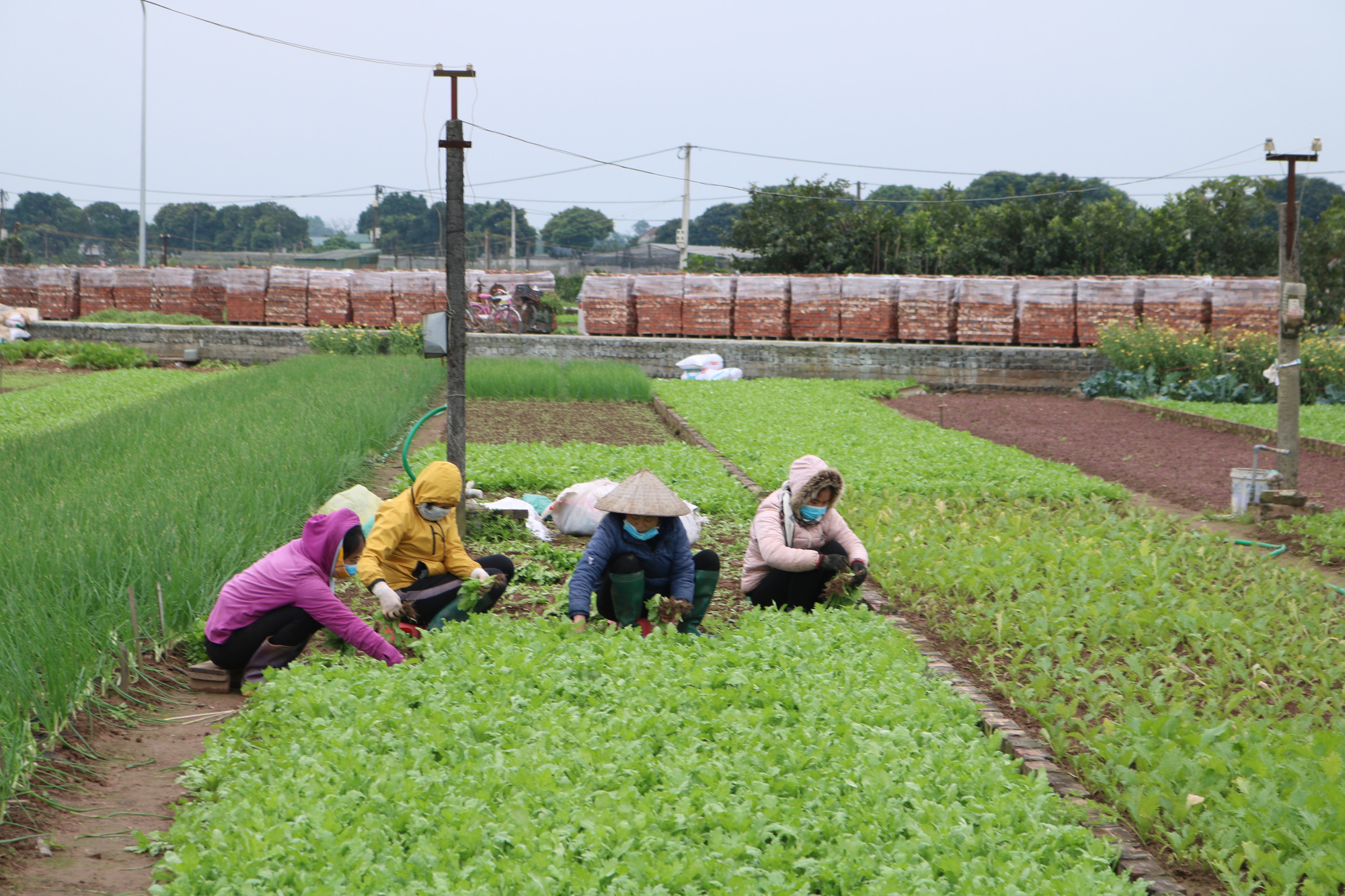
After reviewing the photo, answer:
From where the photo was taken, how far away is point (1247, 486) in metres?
8.84

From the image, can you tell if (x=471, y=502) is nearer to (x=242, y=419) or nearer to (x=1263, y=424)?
(x=242, y=419)

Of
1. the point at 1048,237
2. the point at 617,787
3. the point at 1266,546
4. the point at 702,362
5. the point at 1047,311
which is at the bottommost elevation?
the point at 617,787

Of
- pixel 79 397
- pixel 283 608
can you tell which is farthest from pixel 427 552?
pixel 79 397

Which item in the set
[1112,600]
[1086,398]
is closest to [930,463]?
[1112,600]

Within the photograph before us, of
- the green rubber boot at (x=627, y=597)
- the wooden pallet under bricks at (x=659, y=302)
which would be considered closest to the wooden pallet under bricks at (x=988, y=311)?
the wooden pallet under bricks at (x=659, y=302)


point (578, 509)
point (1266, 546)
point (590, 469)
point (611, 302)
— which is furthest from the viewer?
point (611, 302)

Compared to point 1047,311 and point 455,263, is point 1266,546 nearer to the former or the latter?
point 455,263

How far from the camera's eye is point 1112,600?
19.5 ft

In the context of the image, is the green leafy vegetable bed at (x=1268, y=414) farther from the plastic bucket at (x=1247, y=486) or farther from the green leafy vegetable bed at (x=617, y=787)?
the green leafy vegetable bed at (x=617, y=787)

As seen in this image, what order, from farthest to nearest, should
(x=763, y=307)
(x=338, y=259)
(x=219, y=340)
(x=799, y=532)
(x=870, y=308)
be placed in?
(x=338, y=259) → (x=219, y=340) → (x=763, y=307) → (x=870, y=308) → (x=799, y=532)

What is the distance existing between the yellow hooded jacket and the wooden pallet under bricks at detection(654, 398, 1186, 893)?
7.44 ft

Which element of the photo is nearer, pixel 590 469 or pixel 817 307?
pixel 590 469

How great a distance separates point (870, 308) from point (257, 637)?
19615 mm

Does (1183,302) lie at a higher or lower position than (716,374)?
higher
